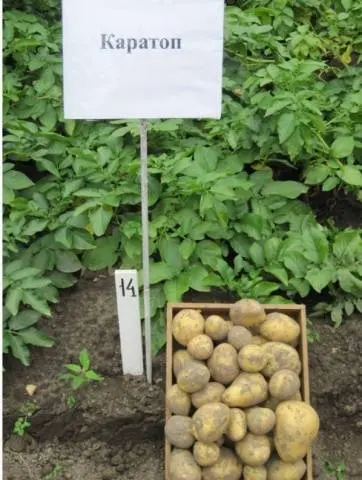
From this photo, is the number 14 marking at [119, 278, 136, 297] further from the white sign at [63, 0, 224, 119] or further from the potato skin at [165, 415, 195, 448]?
the white sign at [63, 0, 224, 119]

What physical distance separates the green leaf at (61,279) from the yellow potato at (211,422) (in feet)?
2.67

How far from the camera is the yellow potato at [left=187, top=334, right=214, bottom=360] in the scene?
1.97m

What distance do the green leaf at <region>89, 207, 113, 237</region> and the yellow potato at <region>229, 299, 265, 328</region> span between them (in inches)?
23.6

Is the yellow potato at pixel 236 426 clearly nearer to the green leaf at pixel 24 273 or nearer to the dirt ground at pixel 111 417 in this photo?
the dirt ground at pixel 111 417

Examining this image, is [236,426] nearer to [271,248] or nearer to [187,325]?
[187,325]

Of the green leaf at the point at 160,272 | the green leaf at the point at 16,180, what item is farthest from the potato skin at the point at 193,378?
the green leaf at the point at 16,180

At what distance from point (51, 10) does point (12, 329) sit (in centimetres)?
190

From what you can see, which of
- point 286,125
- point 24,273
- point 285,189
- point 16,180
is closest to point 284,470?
point 24,273

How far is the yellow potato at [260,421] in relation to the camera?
1.86 meters

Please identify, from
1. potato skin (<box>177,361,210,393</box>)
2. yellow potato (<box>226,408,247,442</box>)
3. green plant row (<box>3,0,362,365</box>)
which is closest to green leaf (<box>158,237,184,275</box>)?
green plant row (<box>3,0,362,365</box>)

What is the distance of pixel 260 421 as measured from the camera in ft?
6.10

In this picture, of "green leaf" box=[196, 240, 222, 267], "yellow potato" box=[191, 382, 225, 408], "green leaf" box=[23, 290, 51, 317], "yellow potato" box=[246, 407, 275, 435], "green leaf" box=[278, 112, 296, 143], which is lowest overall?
"yellow potato" box=[246, 407, 275, 435]

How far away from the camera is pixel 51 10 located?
355 cm

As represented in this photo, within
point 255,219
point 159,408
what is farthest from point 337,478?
point 255,219
